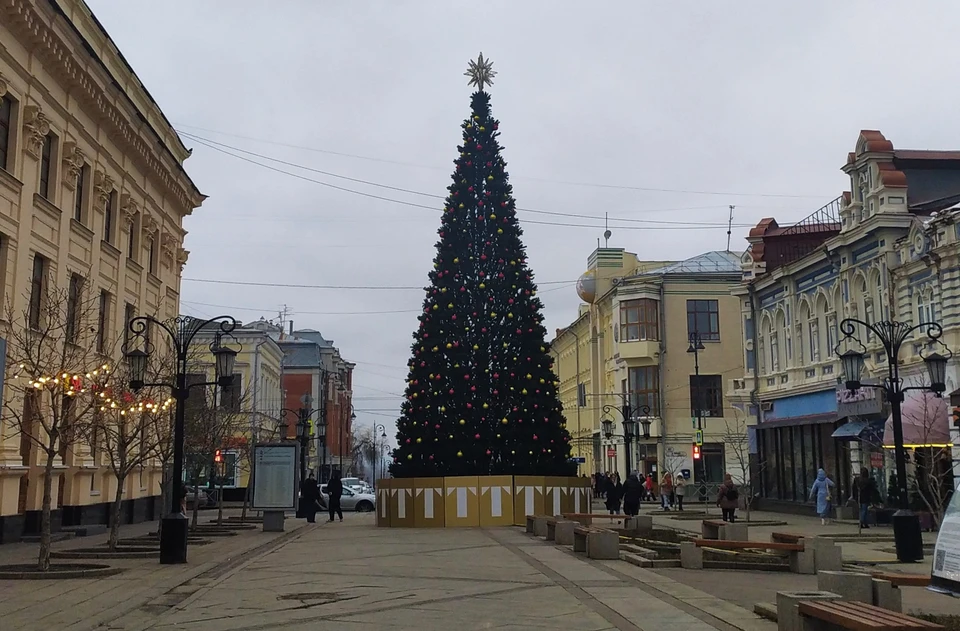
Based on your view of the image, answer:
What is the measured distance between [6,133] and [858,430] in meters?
25.4

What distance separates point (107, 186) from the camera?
105ft

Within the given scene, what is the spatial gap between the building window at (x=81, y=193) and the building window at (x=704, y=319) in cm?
4138

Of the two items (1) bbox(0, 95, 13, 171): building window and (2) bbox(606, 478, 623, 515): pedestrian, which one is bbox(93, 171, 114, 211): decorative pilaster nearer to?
(1) bbox(0, 95, 13, 171): building window

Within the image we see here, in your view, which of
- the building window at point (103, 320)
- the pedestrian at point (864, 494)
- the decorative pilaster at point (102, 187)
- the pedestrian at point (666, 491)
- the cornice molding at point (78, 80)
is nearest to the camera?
the cornice molding at point (78, 80)

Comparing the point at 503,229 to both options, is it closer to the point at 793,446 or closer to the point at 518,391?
the point at 518,391

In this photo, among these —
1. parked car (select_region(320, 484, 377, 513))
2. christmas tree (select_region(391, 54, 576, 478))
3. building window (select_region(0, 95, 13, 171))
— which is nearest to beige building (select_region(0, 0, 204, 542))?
building window (select_region(0, 95, 13, 171))

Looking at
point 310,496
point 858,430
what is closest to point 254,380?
point 310,496

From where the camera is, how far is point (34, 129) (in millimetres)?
25141

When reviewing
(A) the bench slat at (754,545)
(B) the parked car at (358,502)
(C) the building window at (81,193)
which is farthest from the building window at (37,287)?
(B) the parked car at (358,502)

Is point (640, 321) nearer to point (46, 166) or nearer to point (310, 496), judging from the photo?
point (310, 496)

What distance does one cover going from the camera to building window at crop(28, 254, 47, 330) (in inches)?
990

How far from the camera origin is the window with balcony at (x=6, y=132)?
23.9m

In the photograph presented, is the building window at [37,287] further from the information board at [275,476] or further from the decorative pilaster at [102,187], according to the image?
the information board at [275,476]

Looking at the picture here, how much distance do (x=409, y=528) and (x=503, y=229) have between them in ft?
33.6
